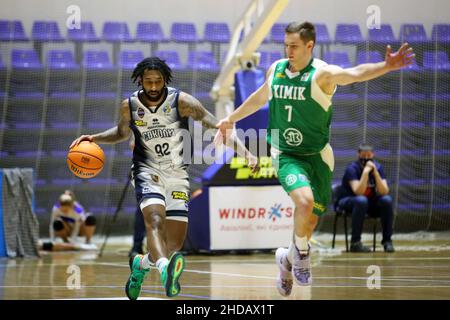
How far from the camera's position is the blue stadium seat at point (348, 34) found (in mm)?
14586

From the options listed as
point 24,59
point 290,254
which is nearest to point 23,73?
point 24,59

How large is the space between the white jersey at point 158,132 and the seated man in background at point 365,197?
5.55 meters

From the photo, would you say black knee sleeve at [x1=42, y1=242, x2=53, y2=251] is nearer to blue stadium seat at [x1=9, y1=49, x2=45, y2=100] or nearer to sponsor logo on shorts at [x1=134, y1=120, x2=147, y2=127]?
blue stadium seat at [x1=9, y1=49, x2=45, y2=100]

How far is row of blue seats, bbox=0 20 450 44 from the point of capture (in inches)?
565

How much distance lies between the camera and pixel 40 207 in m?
15.2

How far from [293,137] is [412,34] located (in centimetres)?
856

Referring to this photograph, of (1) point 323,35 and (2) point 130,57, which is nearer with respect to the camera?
(1) point 323,35

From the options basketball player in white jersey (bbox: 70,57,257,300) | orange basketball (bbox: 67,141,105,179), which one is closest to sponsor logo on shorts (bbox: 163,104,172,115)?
basketball player in white jersey (bbox: 70,57,257,300)

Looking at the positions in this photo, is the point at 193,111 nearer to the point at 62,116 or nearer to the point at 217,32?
the point at 62,116

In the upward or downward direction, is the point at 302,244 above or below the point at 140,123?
below

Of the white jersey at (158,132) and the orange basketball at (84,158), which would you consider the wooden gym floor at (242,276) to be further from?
the white jersey at (158,132)

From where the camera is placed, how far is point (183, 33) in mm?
15906

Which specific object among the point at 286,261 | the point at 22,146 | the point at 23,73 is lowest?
the point at 286,261
